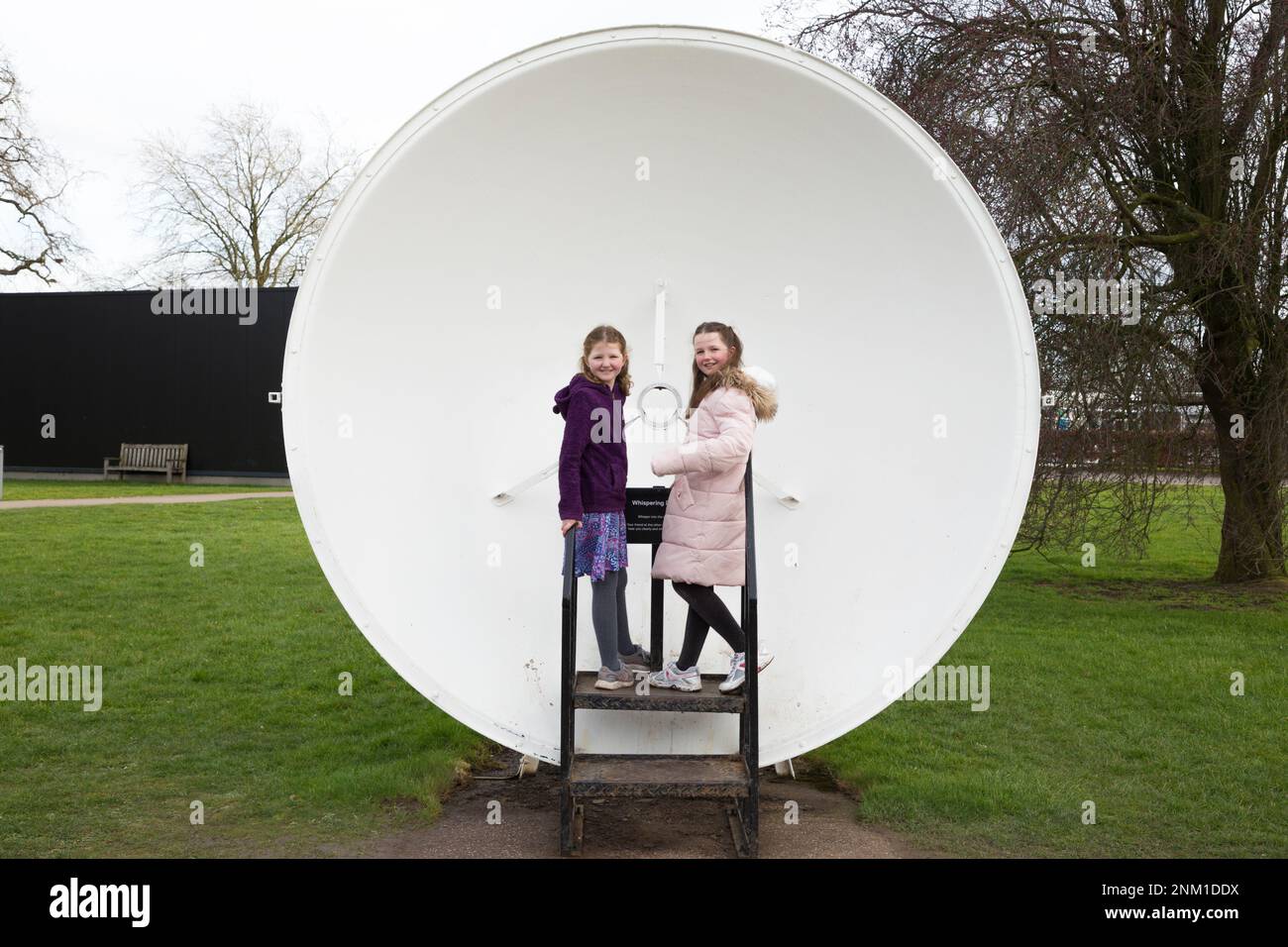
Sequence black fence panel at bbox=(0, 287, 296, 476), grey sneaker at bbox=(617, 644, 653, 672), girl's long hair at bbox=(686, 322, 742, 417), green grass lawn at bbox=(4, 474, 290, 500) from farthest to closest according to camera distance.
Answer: black fence panel at bbox=(0, 287, 296, 476) < green grass lawn at bbox=(4, 474, 290, 500) < grey sneaker at bbox=(617, 644, 653, 672) < girl's long hair at bbox=(686, 322, 742, 417)

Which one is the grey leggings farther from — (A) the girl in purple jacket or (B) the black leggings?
(B) the black leggings

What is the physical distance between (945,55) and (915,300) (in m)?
5.62

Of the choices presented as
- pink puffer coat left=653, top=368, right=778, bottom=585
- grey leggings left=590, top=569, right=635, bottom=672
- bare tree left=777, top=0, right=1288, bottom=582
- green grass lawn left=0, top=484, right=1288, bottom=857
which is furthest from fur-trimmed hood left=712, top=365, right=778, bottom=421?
bare tree left=777, top=0, right=1288, bottom=582

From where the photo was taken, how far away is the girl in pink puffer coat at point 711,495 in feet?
12.8

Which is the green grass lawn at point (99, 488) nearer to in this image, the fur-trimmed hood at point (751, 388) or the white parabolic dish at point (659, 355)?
the white parabolic dish at point (659, 355)

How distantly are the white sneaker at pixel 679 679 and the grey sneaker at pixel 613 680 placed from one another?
105 millimetres

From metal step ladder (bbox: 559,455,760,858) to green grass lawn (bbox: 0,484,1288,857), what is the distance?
82 centimetres

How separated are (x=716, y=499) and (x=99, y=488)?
17133mm

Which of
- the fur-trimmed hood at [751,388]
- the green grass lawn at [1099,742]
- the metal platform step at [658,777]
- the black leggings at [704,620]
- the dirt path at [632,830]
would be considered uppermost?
the fur-trimmed hood at [751,388]

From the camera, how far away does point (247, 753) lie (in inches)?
208

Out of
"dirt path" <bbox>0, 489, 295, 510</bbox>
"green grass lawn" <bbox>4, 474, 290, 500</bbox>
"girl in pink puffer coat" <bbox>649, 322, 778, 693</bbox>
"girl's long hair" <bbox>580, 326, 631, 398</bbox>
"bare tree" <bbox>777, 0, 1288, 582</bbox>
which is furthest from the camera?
"green grass lawn" <bbox>4, 474, 290, 500</bbox>

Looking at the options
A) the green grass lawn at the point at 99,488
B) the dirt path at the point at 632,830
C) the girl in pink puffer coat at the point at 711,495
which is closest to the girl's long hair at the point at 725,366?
the girl in pink puffer coat at the point at 711,495

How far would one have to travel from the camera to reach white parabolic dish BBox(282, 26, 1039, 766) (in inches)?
164

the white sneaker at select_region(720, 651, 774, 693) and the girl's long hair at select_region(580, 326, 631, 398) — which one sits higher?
the girl's long hair at select_region(580, 326, 631, 398)
